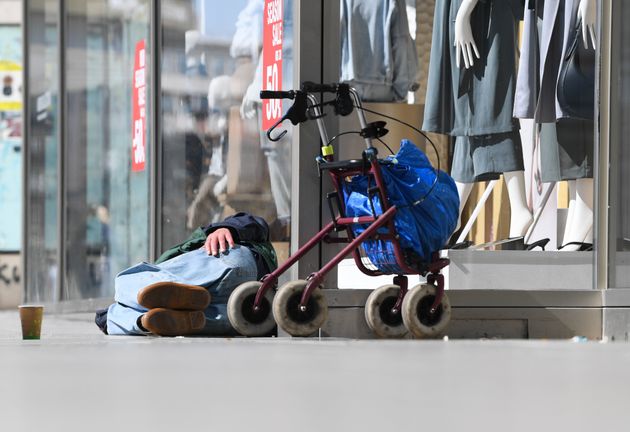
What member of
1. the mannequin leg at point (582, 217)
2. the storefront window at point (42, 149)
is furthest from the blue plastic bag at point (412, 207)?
the storefront window at point (42, 149)

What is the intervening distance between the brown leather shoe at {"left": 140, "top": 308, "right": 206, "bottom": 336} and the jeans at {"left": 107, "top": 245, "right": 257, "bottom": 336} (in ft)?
0.63

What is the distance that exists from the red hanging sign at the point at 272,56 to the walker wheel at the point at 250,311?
158 cm

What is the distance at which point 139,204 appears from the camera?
405 inches

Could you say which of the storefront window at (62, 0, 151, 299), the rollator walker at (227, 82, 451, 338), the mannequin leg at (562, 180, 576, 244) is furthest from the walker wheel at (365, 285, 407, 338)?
the storefront window at (62, 0, 151, 299)

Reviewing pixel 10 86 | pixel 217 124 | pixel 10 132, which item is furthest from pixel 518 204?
pixel 10 86

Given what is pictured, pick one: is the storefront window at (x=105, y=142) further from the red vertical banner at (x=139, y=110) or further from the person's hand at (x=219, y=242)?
the person's hand at (x=219, y=242)

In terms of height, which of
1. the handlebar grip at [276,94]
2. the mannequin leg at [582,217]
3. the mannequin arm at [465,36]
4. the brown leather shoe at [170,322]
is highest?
the mannequin arm at [465,36]

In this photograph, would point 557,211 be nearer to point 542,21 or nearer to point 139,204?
point 542,21

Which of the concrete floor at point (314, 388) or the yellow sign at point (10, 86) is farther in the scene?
the yellow sign at point (10, 86)

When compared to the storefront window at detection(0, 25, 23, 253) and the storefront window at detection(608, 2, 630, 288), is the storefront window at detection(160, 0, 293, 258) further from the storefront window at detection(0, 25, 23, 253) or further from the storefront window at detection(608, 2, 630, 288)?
the storefront window at detection(0, 25, 23, 253)

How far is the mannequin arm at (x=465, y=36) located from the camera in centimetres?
725

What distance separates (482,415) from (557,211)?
4.47m

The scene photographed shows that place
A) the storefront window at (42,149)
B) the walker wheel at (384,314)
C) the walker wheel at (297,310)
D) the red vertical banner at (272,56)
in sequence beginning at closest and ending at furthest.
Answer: the walker wheel at (297,310) → the walker wheel at (384,314) → the red vertical banner at (272,56) → the storefront window at (42,149)

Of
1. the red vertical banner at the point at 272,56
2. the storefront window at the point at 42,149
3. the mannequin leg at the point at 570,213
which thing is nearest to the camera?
the mannequin leg at the point at 570,213
